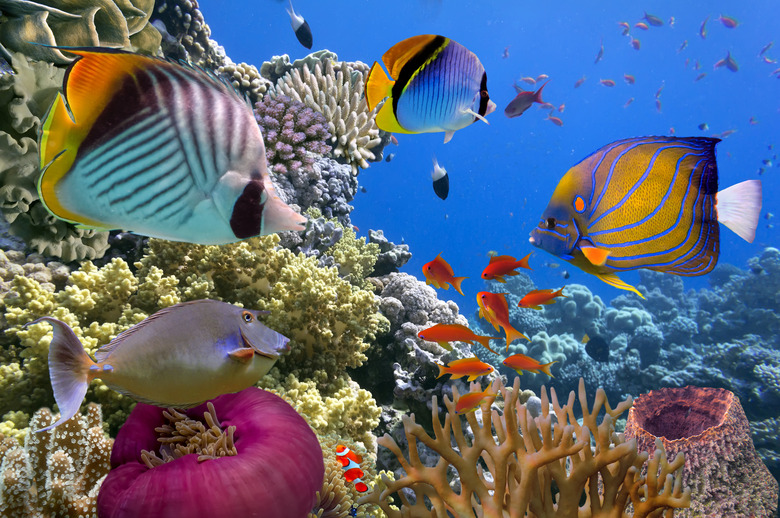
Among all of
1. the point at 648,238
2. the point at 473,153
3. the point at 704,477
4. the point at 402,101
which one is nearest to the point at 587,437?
the point at 648,238

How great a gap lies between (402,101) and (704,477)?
16.8 feet

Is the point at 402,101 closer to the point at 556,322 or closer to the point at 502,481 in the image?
the point at 502,481

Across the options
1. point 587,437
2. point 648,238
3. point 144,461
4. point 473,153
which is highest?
point 473,153

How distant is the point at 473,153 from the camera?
91312 mm

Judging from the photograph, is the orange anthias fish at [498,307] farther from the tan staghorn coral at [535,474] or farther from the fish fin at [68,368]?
the fish fin at [68,368]

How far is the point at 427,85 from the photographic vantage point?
1908 millimetres

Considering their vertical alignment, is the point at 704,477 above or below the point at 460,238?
below

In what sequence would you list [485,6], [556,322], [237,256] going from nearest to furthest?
[237,256], [556,322], [485,6]

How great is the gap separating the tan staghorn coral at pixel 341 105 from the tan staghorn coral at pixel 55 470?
506 centimetres

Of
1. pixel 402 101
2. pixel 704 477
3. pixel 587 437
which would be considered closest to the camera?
pixel 587 437

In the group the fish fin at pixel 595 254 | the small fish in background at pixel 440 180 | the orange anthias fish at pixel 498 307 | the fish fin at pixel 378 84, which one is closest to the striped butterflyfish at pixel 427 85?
the fish fin at pixel 378 84

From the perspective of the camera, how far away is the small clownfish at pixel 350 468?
2.54m

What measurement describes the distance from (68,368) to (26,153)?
9.98 feet

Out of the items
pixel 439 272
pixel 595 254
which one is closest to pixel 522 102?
pixel 439 272
